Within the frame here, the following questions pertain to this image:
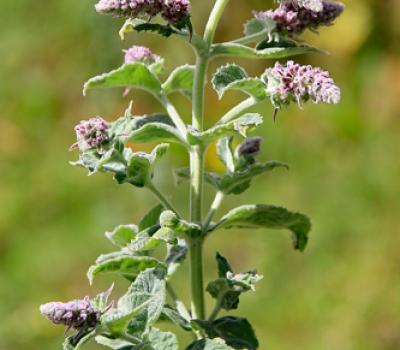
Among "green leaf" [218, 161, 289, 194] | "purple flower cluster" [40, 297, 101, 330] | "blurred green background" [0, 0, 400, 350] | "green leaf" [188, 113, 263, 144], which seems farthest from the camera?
"blurred green background" [0, 0, 400, 350]

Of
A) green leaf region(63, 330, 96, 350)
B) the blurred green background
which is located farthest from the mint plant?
the blurred green background

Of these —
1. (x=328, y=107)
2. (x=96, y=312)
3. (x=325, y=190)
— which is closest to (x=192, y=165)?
(x=96, y=312)

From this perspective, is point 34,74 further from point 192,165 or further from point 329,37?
point 192,165

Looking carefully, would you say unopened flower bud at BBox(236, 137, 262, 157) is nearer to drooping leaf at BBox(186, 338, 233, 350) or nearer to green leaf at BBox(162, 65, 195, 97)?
green leaf at BBox(162, 65, 195, 97)

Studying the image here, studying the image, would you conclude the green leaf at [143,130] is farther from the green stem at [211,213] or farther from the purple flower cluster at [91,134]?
the green stem at [211,213]

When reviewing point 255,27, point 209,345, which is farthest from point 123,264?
point 255,27

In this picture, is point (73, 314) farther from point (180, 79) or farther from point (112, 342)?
point (180, 79)

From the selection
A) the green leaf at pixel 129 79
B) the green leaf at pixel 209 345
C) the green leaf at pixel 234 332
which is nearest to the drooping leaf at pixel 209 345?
the green leaf at pixel 209 345
